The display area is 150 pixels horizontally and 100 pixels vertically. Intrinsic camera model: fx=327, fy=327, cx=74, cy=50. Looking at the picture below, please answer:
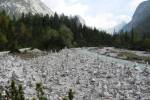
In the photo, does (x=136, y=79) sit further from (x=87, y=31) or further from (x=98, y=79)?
(x=87, y=31)

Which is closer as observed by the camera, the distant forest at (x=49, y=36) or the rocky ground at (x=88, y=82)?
the rocky ground at (x=88, y=82)

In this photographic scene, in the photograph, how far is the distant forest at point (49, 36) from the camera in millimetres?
108438

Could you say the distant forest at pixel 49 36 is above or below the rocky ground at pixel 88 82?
above

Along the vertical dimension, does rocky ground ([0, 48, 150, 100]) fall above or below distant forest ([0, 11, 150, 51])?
below

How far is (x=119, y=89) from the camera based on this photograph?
28.6 metres

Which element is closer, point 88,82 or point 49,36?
point 88,82

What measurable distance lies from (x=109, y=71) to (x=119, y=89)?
963 cm

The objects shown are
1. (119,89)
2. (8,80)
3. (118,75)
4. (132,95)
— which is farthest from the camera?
(118,75)

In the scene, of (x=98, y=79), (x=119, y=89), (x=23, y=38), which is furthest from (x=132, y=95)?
(x=23, y=38)

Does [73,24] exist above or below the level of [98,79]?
above

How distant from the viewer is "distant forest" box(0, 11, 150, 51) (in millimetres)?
108438

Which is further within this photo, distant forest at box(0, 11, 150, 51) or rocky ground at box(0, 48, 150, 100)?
distant forest at box(0, 11, 150, 51)

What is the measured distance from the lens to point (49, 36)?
372 ft

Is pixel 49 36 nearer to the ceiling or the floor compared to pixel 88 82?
nearer to the ceiling
